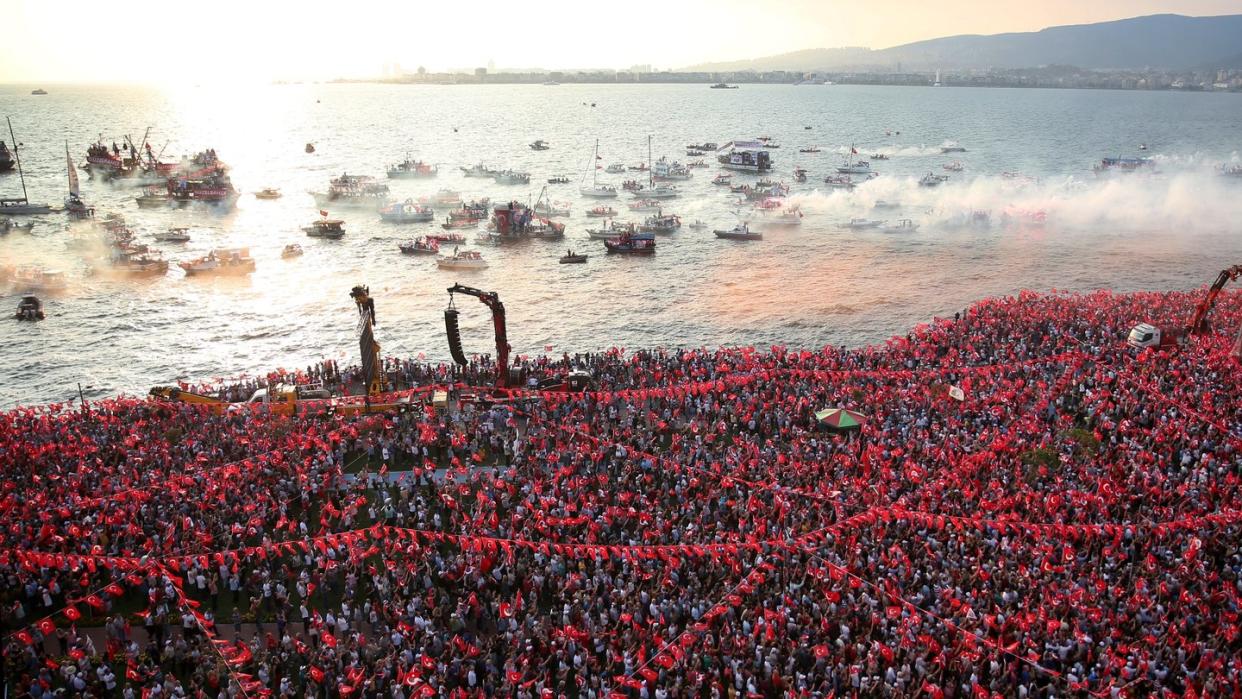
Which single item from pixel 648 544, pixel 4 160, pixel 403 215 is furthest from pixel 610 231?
pixel 4 160

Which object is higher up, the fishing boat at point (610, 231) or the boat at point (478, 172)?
the boat at point (478, 172)

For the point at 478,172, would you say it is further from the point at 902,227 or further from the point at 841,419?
the point at 841,419

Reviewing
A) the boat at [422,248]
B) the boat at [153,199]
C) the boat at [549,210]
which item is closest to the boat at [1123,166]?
the boat at [549,210]

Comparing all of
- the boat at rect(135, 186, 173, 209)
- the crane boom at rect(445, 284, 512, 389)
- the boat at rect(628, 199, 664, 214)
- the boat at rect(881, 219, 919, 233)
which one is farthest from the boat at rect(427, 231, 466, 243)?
the boat at rect(135, 186, 173, 209)

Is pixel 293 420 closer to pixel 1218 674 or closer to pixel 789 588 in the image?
pixel 789 588

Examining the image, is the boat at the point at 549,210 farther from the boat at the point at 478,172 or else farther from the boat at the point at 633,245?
the boat at the point at 478,172

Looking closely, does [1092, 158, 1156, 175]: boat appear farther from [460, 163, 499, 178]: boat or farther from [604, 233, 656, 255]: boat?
[460, 163, 499, 178]: boat
